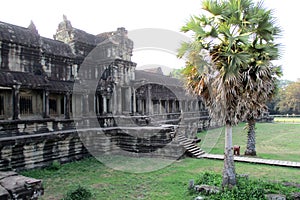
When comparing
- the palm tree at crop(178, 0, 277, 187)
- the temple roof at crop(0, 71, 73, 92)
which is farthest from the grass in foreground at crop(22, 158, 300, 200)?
the temple roof at crop(0, 71, 73, 92)

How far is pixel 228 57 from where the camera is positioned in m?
7.56

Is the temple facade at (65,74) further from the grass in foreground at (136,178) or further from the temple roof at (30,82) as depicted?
the grass in foreground at (136,178)

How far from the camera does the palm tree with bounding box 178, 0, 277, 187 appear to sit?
7634mm

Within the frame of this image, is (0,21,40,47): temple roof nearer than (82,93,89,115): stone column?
Yes

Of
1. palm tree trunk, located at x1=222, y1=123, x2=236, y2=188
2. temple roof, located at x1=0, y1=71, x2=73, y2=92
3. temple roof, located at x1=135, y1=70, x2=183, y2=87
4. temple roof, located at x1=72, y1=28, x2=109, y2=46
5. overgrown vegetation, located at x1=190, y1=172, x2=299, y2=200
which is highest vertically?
temple roof, located at x1=72, y1=28, x2=109, y2=46

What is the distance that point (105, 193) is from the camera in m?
8.36

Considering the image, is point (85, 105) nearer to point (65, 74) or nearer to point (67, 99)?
point (67, 99)

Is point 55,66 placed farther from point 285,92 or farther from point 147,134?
point 285,92

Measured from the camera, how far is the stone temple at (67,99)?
1123 centimetres

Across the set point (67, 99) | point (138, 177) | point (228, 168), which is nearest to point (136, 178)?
point (138, 177)

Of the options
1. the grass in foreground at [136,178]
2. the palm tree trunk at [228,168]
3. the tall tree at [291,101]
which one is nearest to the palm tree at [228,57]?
the palm tree trunk at [228,168]

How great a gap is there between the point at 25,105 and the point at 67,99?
2.22 metres

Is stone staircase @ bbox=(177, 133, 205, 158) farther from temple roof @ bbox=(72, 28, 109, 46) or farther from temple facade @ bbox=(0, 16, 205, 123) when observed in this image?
temple roof @ bbox=(72, 28, 109, 46)

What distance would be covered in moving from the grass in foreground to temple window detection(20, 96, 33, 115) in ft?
11.9
